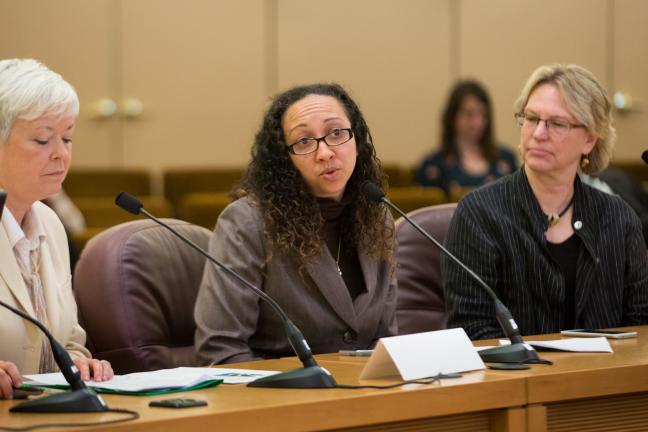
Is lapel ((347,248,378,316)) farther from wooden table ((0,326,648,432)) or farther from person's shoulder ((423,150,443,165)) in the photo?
person's shoulder ((423,150,443,165))

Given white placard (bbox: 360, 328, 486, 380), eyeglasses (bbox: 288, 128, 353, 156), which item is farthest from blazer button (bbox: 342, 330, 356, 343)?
white placard (bbox: 360, 328, 486, 380)

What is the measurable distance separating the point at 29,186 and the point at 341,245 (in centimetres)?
90

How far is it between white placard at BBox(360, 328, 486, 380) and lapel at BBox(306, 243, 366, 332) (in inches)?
26.3

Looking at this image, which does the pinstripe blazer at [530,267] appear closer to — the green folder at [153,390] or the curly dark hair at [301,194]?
the curly dark hair at [301,194]

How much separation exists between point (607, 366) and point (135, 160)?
16.7ft

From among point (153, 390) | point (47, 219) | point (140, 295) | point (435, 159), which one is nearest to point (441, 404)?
point (153, 390)

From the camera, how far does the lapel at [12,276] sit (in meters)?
2.21

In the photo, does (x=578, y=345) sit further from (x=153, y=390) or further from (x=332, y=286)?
(x=153, y=390)

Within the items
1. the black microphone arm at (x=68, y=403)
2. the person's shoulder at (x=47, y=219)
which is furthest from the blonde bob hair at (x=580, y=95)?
the black microphone arm at (x=68, y=403)

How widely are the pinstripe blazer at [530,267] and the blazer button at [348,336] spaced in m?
0.35

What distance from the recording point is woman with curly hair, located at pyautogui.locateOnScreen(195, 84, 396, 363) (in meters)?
2.65

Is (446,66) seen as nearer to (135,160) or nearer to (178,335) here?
(135,160)

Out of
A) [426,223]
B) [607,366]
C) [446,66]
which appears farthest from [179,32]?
[607,366]

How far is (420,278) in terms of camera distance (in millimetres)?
3332
